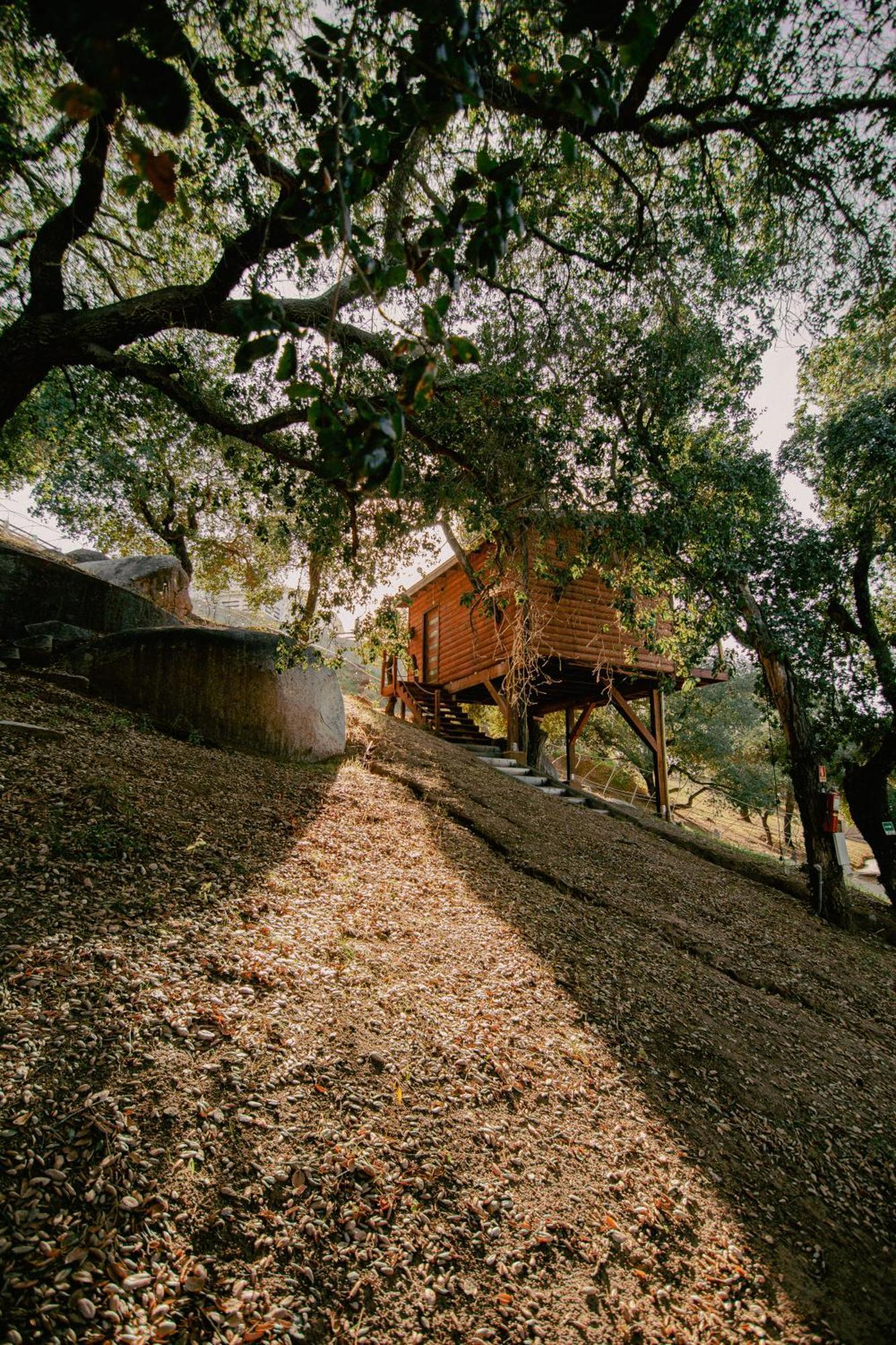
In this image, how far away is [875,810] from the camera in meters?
9.26

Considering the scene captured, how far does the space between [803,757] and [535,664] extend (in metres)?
4.11

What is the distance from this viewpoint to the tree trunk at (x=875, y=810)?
29.9 feet

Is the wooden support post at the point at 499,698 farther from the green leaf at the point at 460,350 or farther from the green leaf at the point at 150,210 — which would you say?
the green leaf at the point at 150,210

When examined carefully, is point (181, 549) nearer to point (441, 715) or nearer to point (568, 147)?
point (441, 715)

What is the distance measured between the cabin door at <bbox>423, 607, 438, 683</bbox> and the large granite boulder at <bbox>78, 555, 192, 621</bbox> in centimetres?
724

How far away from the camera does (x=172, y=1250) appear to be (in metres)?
1.66

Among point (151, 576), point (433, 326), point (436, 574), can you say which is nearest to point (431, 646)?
point (436, 574)

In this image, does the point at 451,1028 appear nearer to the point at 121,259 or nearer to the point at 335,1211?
the point at 335,1211

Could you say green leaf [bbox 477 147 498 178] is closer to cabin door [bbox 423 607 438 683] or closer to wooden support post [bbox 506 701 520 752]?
wooden support post [bbox 506 701 520 752]

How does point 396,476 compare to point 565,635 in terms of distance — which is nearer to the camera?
point 396,476

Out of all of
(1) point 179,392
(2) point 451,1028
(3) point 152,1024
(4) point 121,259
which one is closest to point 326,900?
(2) point 451,1028

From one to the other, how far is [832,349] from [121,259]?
9608 millimetres

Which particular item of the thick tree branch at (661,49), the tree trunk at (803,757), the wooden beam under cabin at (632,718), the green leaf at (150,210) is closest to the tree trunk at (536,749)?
the wooden beam under cabin at (632,718)

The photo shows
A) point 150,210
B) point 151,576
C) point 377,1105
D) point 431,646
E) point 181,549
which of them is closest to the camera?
point 150,210
